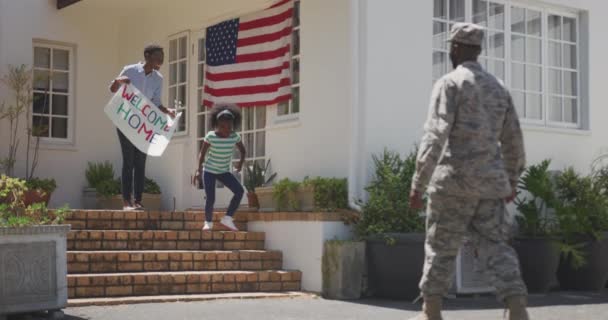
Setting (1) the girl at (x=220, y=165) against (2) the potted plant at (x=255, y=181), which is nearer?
(1) the girl at (x=220, y=165)

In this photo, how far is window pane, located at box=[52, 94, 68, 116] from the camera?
13177 millimetres

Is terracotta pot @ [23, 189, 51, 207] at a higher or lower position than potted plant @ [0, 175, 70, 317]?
higher

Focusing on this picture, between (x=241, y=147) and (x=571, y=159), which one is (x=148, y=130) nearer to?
(x=241, y=147)

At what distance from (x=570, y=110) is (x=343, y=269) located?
4.55 m

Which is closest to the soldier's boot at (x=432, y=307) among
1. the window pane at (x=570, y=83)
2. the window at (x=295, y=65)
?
the window at (x=295, y=65)

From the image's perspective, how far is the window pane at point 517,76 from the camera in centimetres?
1095

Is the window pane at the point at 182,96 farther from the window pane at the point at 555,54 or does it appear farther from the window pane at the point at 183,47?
the window pane at the point at 555,54

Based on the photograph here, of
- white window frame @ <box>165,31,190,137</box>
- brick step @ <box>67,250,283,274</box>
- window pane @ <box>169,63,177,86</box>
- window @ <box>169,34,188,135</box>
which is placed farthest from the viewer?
window pane @ <box>169,63,177,86</box>

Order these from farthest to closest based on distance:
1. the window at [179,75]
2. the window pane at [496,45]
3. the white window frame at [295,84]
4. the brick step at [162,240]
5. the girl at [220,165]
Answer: the window at [179,75]
the window pane at [496,45]
the white window frame at [295,84]
the girl at [220,165]
the brick step at [162,240]

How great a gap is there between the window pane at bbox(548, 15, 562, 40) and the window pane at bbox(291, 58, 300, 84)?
11.0ft

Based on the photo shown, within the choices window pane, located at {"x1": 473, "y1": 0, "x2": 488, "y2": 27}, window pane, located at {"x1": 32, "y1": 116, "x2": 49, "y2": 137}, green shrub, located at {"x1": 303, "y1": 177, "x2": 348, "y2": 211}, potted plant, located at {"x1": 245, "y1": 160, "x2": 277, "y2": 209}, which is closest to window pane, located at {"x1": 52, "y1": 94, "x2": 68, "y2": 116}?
window pane, located at {"x1": 32, "y1": 116, "x2": 49, "y2": 137}

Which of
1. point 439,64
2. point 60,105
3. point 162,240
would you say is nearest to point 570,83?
point 439,64

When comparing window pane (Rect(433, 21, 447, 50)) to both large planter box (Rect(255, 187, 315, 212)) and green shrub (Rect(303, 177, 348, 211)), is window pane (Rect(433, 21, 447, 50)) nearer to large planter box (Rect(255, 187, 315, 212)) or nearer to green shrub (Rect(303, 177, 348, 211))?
green shrub (Rect(303, 177, 348, 211))

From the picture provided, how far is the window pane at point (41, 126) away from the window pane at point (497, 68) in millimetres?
6327
